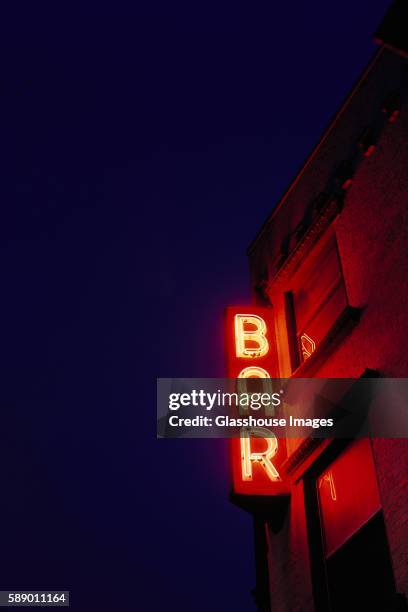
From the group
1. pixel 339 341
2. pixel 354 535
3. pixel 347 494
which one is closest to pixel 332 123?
pixel 339 341

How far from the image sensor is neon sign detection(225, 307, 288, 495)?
1102cm

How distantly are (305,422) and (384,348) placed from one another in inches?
81.1

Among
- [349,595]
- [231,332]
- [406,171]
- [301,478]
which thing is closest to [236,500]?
[301,478]

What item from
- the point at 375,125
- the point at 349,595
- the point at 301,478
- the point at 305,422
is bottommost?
the point at 349,595

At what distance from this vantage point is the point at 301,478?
428 inches

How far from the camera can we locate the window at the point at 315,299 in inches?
466

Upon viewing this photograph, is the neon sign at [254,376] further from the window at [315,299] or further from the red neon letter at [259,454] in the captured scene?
the window at [315,299]

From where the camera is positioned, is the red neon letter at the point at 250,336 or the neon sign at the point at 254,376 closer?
the neon sign at the point at 254,376

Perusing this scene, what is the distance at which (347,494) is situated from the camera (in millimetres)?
9945

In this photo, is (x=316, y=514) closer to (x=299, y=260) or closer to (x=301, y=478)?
(x=301, y=478)

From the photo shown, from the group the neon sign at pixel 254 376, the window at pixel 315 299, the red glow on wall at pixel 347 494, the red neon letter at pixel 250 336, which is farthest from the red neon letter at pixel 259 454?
the red neon letter at pixel 250 336

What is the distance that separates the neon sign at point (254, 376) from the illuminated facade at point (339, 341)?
0.07 ft

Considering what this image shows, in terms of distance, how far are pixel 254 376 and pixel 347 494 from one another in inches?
108

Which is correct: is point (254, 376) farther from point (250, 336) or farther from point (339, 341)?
point (339, 341)
